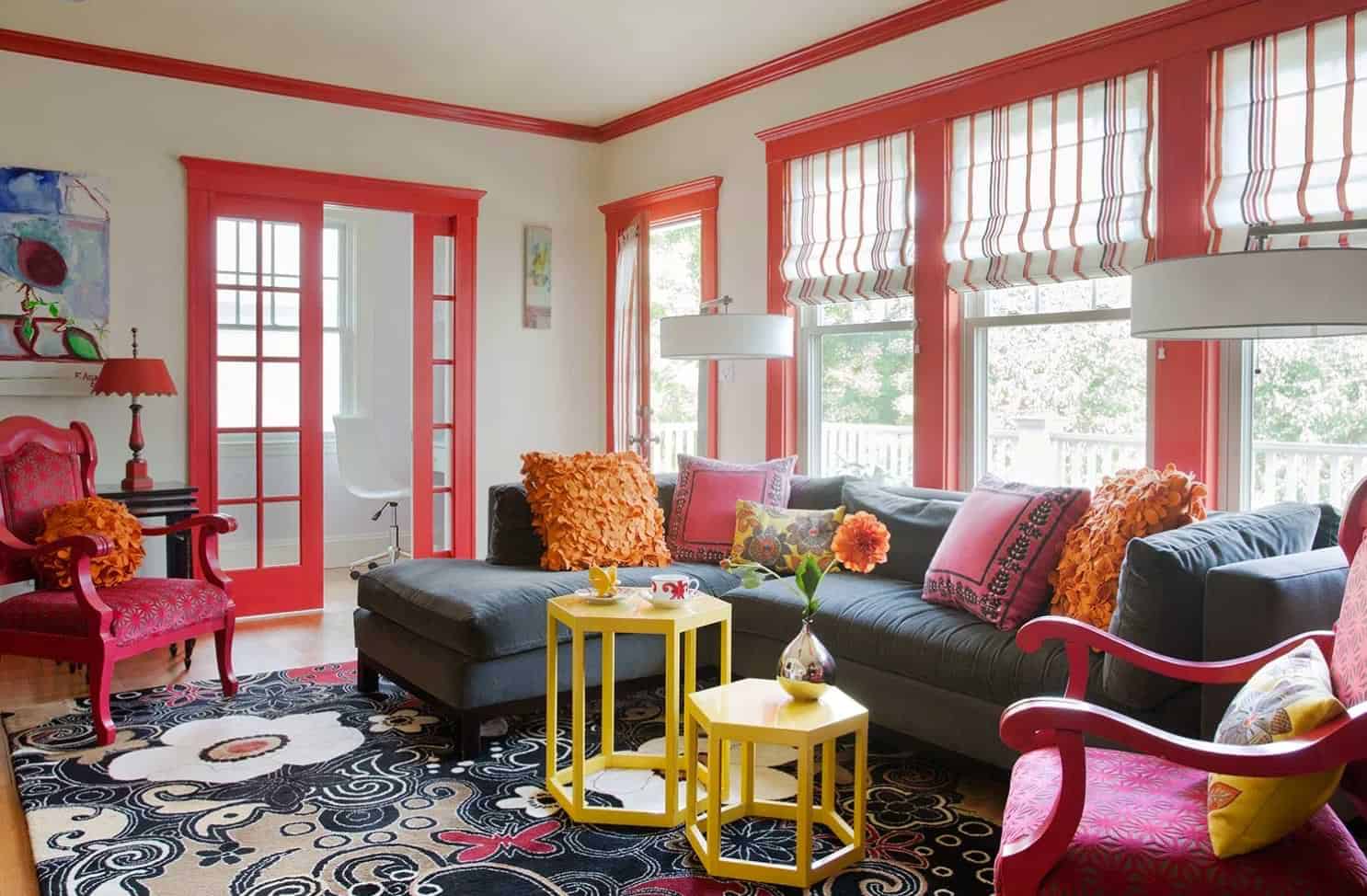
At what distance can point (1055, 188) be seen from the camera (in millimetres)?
3916

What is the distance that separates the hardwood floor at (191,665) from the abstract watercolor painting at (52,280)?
130 cm

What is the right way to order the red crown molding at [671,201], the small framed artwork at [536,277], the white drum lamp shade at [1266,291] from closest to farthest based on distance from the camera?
the white drum lamp shade at [1266,291], the red crown molding at [671,201], the small framed artwork at [536,277]

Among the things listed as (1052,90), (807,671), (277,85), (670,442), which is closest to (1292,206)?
(1052,90)

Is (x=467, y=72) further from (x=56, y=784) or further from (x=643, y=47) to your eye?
(x=56, y=784)

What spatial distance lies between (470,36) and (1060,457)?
125 inches

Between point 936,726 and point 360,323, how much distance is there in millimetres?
5350

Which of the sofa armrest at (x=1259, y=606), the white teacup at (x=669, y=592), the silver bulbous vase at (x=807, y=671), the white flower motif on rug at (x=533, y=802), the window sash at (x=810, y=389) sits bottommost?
the white flower motif on rug at (x=533, y=802)

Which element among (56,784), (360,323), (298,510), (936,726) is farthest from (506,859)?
(360,323)

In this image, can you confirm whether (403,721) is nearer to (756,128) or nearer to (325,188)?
(325,188)

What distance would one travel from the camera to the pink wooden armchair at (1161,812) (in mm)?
1509

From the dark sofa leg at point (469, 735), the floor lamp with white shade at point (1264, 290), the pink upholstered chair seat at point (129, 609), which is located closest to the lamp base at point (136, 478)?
the pink upholstered chair seat at point (129, 609)

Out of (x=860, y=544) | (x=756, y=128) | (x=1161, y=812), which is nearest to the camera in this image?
(x=1161, y=812)

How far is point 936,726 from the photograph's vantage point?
3.01 metres

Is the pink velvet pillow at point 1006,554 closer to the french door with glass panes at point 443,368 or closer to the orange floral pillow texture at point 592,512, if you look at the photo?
the orange floral pillow texture at point 592,512
